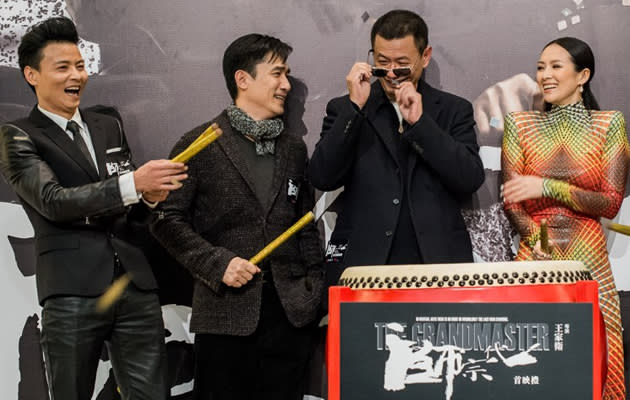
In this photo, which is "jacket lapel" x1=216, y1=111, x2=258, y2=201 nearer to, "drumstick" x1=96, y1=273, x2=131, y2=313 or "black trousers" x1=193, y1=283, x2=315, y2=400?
→ "black trousers" x1=193, y1=283, x2=315, y2=400

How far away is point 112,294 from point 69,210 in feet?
1.08

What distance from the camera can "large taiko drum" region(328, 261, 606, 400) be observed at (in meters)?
1.79

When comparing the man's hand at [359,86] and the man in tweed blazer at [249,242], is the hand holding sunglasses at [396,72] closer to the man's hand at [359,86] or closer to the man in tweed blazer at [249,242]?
the man's hand at [359,86]

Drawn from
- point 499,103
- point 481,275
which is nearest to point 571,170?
point 499,103

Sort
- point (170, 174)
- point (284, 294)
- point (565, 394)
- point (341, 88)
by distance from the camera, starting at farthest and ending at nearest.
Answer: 1. point (341, 88)
2. point (284, 294)
3. point (170, 174)
4. point (565, 394)

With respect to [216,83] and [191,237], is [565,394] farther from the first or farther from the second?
[216,83]

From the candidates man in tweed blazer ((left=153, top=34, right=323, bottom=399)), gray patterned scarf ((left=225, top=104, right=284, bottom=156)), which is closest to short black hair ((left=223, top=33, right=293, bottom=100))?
man in tweed blazer ((left=153, top=34, right=323, bottom=399))

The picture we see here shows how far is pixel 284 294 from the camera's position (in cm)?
279

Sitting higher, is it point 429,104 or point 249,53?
point 249,53

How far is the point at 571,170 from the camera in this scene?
9.48 feet

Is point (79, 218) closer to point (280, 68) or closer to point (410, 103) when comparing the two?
point (280, 68)

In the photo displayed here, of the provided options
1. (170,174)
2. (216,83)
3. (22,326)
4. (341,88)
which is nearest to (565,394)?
(170,174)

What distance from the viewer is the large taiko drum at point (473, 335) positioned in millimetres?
1785

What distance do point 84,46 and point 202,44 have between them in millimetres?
517
